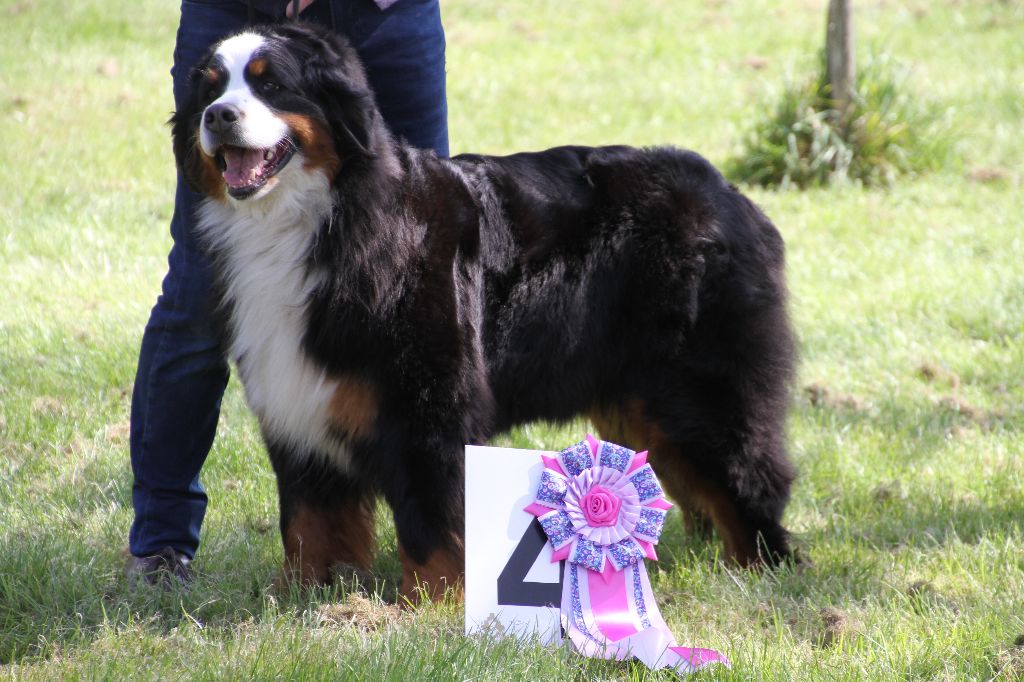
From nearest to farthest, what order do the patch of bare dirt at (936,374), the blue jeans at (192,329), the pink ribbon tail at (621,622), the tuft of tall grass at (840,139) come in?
the pink ribbon tail at (621,622)
the blue jeans at (192,329)
the patch of bare dirt at (936,374)
the tuft of tall grass at (840,139)

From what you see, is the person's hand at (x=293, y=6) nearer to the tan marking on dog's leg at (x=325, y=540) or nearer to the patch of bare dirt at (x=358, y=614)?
the tan marking on dog's leg at (x=325, y=540)

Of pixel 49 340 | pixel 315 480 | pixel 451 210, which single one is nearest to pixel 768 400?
pixel 451 210

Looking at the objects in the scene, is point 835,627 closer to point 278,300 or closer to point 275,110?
point 278,300

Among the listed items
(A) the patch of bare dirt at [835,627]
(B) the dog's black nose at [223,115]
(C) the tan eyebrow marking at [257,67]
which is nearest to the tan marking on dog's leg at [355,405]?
(B) the dog's black nose at [223,115]

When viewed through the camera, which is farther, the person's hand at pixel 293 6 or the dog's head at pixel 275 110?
the person's hand at pixel 293 6

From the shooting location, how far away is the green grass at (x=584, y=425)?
3.02 metres

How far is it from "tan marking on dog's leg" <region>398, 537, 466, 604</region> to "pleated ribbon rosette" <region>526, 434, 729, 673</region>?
344mm

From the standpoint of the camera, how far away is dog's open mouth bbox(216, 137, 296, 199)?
309cm

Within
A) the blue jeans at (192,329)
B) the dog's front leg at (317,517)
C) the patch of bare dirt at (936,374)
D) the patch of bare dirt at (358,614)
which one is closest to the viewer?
the patch of bare dirt at (358,614)

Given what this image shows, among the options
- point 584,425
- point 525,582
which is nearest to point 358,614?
point 525,582

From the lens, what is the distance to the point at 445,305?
327 centimetres

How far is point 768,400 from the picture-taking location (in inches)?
152

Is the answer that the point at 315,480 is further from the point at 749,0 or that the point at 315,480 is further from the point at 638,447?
the point at 749,0

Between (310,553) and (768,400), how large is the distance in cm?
166
